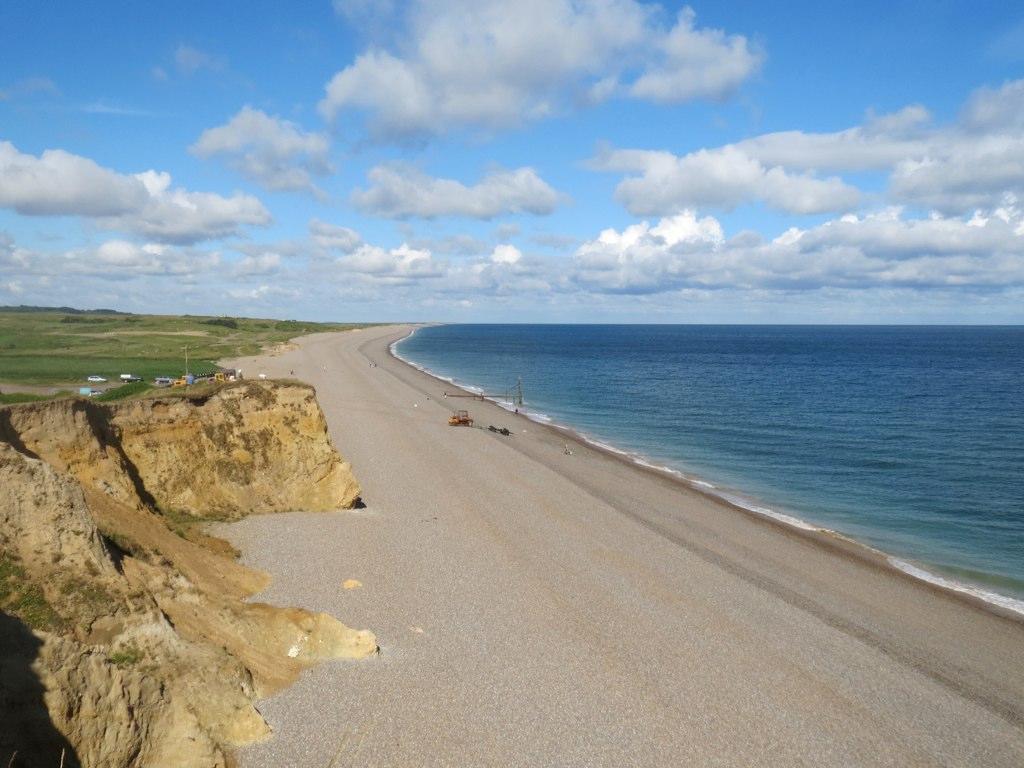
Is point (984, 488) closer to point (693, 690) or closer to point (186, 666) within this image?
point (693, 690)

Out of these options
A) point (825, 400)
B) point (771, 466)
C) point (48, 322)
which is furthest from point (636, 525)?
point (48, 322)

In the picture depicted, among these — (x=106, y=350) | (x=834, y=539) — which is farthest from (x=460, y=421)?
(x=106, y=350)

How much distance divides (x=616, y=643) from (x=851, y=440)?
120 feet

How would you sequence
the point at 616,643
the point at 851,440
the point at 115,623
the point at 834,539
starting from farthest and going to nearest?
the point at 851,440 < the point at 834,539 < the point at 616,643 < the point at 115,623

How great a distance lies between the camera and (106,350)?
306 ft

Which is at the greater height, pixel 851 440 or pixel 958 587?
pixel 851 440

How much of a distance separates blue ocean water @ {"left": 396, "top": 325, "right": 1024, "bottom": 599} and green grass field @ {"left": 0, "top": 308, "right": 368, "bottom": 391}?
35.3m

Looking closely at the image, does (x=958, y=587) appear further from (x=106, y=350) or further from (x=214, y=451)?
(x=106, y=350)

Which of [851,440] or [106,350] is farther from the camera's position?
[106,350]

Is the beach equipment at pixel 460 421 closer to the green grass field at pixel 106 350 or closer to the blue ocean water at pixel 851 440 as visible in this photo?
the blue ocean water at pixel 851 440

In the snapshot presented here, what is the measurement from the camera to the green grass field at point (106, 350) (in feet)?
211

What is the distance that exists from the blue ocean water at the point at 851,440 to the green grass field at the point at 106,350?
35277 millimetres

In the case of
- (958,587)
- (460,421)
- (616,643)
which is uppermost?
(460,421)

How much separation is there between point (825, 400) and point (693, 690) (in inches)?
2367
